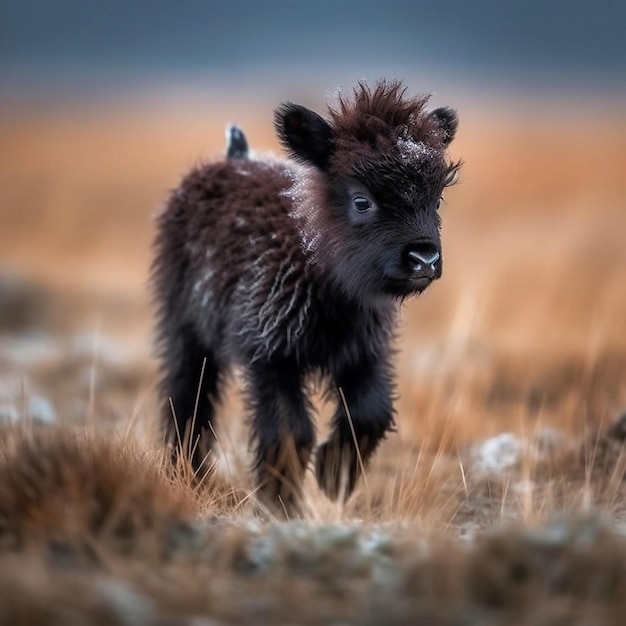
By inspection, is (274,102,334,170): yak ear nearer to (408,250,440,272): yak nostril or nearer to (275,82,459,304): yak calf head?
(275,82,459,304): yak calf head

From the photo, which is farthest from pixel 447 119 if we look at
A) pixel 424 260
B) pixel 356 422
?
pixel 356 422

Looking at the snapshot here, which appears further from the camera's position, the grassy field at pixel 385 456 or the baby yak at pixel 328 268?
the baby yak at pixel 328 268

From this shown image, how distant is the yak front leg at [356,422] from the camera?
23.3 feet

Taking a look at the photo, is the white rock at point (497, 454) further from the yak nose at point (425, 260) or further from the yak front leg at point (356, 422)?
the yak nose at point (425, 260)

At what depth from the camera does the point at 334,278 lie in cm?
673

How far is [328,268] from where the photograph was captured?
6734 millimetres

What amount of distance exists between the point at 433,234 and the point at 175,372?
275cm

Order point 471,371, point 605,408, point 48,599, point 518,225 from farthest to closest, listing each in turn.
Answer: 1. point 518,225
2. point 471,371
3. point 605,408
4. point 48,599

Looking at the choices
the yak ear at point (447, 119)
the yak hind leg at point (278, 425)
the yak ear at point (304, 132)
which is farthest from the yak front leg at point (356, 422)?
the yak ear at point (447, 119)

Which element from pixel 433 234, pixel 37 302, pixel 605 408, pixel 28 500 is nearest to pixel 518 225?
pixel 37 302

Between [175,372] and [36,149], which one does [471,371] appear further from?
[36,149]

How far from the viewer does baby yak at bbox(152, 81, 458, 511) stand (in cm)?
645

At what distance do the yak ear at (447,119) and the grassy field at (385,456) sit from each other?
1.57 metres

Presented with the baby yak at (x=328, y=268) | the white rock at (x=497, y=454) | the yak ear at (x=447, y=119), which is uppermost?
the yak ear at (x=447, y=119)
